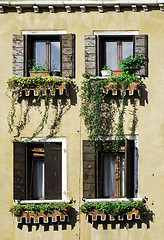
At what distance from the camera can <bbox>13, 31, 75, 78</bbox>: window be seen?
53.1 feet

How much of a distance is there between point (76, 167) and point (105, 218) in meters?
1.71

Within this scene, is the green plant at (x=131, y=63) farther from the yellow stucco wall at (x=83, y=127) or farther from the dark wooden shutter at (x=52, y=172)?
the dark wooden shutter at (x=52, y=172)

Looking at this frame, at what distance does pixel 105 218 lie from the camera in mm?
15594

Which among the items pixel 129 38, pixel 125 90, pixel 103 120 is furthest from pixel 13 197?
pixel 129 38

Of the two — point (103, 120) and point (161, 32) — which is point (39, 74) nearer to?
point (103, 120)

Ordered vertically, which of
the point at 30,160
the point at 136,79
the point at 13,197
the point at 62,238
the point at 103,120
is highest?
the point at 136,79

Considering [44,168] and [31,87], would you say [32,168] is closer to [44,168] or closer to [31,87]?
[44,168]

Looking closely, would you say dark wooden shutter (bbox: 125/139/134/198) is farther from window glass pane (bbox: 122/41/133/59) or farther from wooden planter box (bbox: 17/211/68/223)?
window glass pane (bbox: 122/41/133/59)

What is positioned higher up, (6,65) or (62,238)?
(6,65)

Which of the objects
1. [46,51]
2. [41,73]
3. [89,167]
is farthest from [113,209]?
[46,51]

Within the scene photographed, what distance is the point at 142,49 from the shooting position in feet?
53.1

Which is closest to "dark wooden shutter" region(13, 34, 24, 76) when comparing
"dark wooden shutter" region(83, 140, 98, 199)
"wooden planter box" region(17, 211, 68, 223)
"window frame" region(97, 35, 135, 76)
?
"window frame" region(97, 35, 135, 76)

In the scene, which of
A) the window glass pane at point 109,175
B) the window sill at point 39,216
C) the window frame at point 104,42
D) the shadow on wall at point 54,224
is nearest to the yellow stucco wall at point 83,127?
the shadow on wall at point 54,224

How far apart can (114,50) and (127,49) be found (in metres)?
0.40
